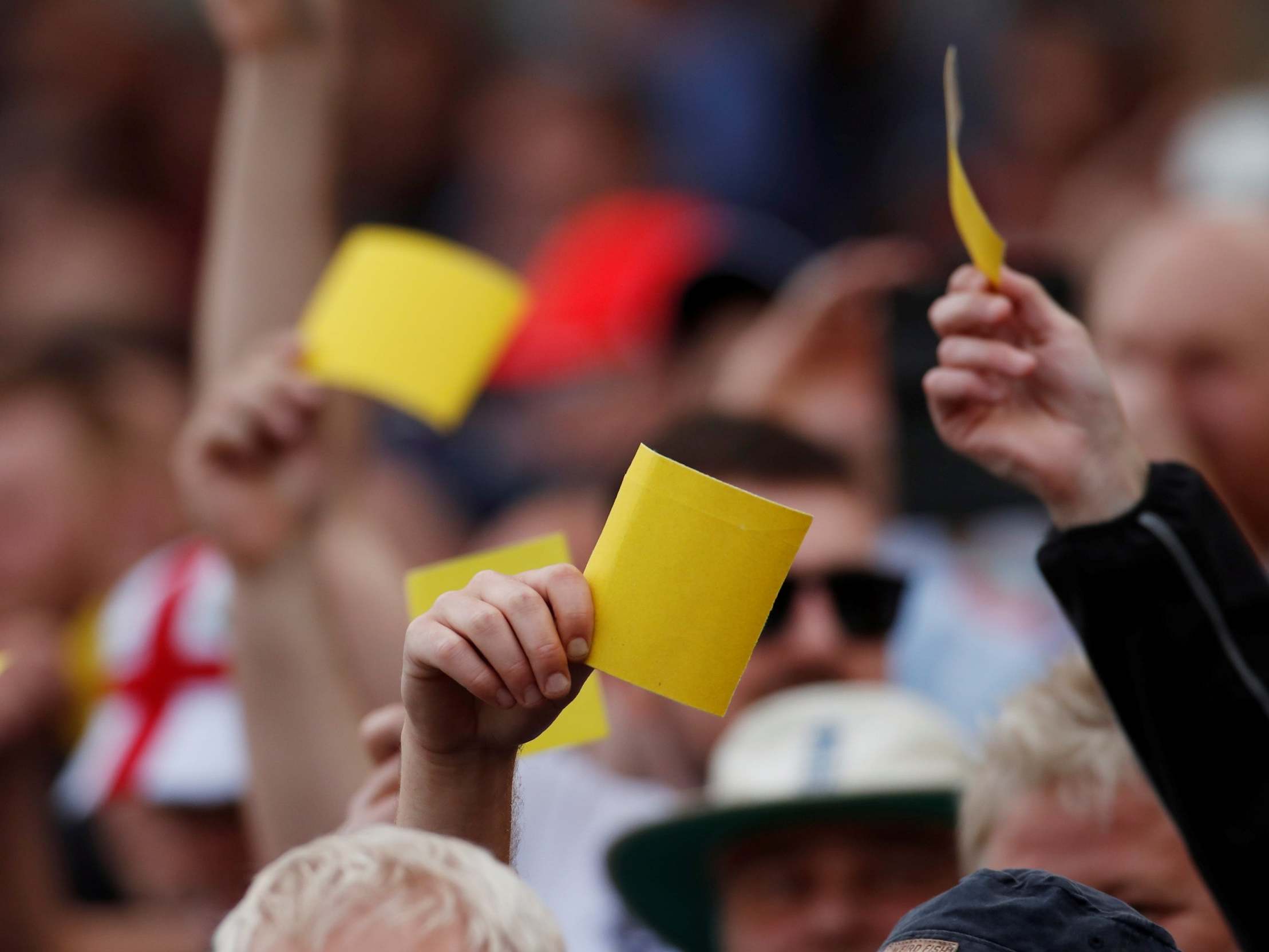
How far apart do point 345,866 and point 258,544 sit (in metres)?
1.18

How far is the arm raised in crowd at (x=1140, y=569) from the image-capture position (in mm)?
1561

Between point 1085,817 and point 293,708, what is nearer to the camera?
point 1085,817

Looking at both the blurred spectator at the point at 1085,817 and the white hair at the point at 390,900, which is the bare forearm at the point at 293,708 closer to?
the blurred spectator at the point at 1085,817

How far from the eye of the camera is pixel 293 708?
7.39 feet

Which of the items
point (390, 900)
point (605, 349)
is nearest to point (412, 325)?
point (390, 900)

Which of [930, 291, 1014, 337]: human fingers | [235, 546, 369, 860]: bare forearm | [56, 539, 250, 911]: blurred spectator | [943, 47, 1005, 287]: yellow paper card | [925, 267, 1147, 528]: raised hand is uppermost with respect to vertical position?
[943, 47, 1005, 287]: yellow paper card

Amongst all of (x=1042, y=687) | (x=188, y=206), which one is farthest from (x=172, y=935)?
(x=188, y=206)

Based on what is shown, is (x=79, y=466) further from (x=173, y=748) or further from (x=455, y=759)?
(x=455, y=759)

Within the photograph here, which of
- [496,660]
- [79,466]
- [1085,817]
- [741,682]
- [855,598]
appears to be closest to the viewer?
[496,660]

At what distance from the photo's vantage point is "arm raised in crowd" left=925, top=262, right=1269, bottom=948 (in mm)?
1561

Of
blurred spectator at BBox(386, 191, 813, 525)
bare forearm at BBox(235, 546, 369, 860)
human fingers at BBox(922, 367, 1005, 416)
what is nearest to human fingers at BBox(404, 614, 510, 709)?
human fingers at BBox(922, 367, 1005, 416)

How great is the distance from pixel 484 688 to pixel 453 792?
12cm

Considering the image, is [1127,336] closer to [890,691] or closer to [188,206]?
[890,691]

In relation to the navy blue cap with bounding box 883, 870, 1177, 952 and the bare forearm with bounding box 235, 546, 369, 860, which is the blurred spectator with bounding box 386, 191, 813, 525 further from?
the navy blue cap with bounding box 883, 870, 1177, 952
